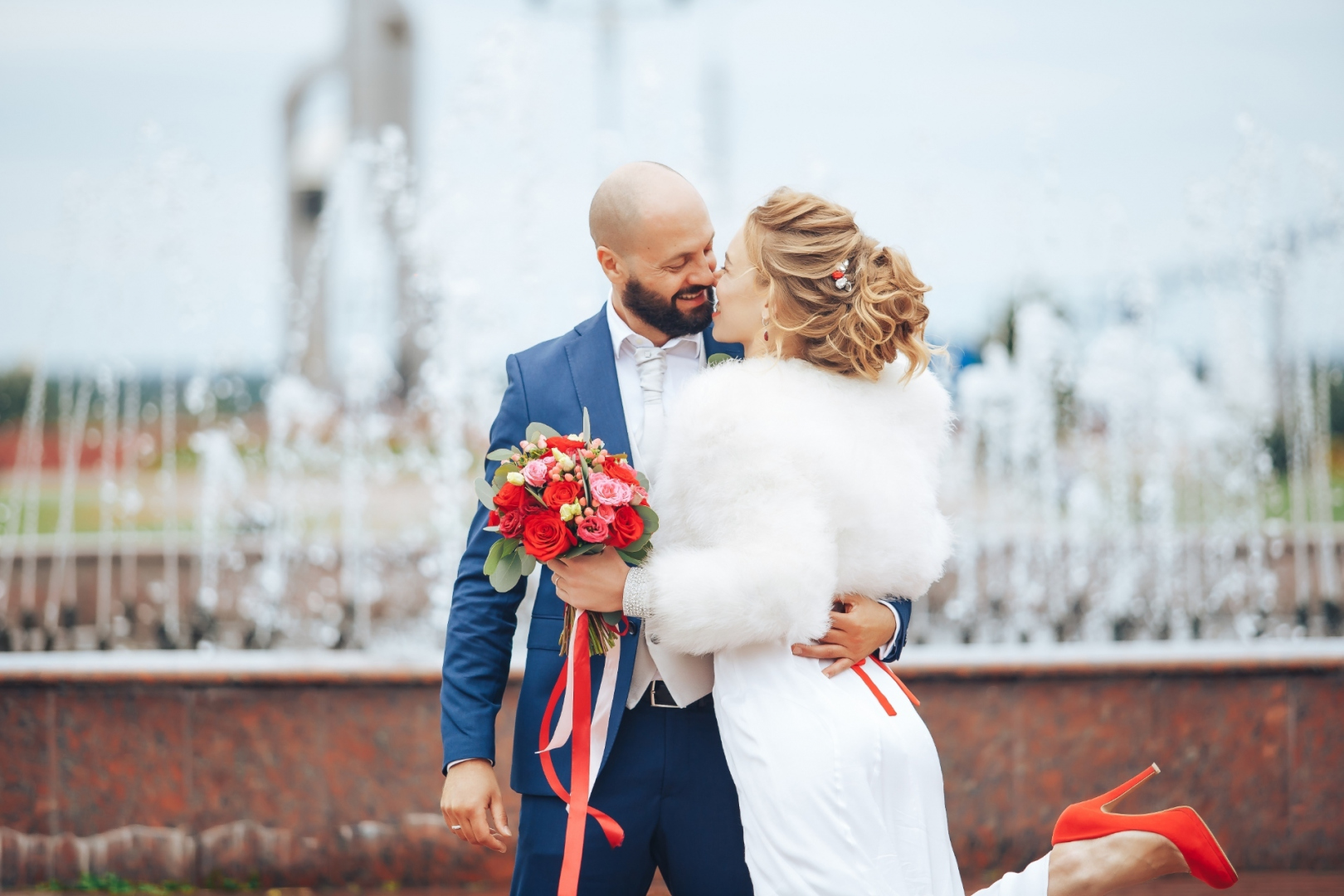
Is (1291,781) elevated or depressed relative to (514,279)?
depressed

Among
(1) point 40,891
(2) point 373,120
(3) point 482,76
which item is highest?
(2) point 373,120

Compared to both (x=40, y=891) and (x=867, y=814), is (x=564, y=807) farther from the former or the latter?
(x=40, y=891)

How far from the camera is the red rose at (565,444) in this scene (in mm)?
1939

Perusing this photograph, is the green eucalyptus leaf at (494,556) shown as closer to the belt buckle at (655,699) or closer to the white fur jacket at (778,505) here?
the white fur jacket at (778,505)

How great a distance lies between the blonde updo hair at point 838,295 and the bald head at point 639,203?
219 mm

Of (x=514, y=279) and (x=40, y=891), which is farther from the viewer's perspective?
(x=514, y=279)

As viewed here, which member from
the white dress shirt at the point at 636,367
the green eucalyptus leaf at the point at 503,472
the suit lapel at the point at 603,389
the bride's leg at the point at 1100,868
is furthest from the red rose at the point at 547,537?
the bride's leg at the point at 1100,868

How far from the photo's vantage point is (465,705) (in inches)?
85.7

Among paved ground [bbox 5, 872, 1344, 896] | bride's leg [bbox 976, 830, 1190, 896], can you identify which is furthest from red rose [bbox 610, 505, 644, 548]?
paved ground [bbox 5, 872, 1344, 896]

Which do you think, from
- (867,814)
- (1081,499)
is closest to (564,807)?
(867,814)

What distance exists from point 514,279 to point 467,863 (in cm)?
510

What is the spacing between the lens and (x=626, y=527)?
6.21 ft

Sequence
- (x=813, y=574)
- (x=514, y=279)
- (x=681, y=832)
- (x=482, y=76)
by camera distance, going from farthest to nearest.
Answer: (x=514, y=279), (x=482, y=76), (x=681, y=832), (x=813, y=574)

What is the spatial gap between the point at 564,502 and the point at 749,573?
1.05 feet
